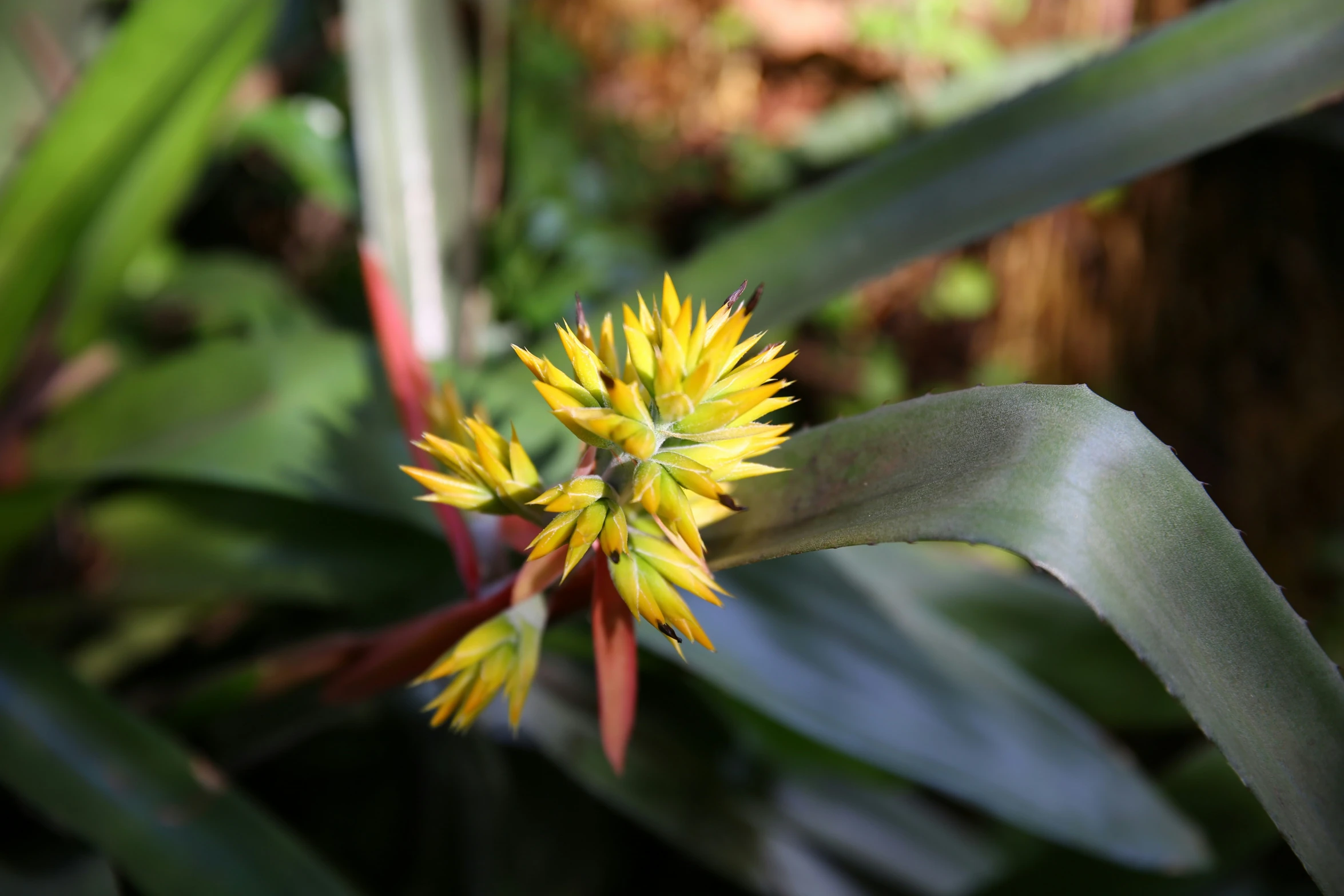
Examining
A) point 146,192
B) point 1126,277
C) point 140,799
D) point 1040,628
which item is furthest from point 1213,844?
point 146,192

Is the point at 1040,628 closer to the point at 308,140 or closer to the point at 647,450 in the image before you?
the point at 647,450

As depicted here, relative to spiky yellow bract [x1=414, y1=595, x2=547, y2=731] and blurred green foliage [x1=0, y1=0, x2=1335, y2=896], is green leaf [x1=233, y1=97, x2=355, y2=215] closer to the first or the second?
blurred green foliage [x1=0, y1=0, x2=1335, y2=896]

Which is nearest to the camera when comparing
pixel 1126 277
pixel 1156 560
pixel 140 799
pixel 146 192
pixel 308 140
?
pixel 1156 560

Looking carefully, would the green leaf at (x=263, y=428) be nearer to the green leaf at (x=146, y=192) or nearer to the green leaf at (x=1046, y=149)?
the green leaf at (x=146, y=192)

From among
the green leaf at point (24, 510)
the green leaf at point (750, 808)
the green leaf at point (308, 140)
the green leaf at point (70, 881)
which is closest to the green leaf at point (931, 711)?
the green leaf at point (750, 808)

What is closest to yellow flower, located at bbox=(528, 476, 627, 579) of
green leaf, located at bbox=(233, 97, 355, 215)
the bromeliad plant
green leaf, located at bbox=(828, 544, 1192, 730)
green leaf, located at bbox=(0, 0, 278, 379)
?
the bromeliad plant

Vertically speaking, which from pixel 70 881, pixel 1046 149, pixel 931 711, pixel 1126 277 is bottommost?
pixel 70 881

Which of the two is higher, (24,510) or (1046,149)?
(1046,149)
